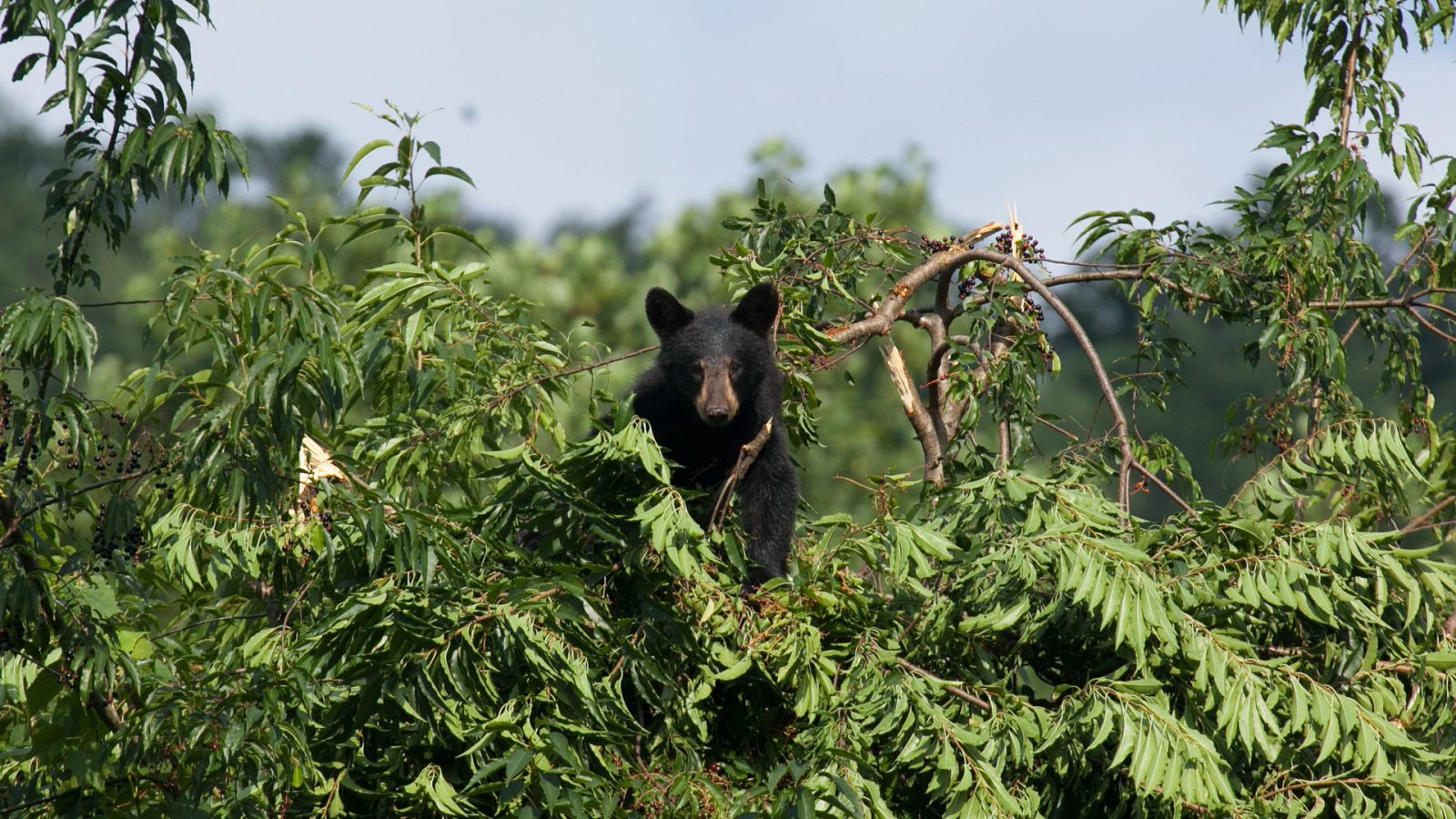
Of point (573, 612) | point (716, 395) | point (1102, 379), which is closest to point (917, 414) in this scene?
point (716, 395)

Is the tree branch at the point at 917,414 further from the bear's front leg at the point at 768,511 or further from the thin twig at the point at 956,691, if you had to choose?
the thin twig at the point at 956,691

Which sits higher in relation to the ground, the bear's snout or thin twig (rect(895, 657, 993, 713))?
the bear's snout

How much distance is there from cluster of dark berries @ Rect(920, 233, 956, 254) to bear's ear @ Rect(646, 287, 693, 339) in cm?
104

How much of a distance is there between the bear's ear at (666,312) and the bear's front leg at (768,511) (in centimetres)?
78

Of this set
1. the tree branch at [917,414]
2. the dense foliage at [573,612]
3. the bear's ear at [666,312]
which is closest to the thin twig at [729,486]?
the dense foliage at [573,612]

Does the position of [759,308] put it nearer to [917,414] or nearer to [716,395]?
[716,395]

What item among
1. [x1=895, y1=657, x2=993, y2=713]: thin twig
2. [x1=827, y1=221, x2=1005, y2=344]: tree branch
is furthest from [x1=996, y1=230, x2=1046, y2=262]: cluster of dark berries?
[x1=895, y1=657, x2=993, y2=713]: thin twig

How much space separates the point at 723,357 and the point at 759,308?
0.83ft

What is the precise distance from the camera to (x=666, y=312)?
6.02m

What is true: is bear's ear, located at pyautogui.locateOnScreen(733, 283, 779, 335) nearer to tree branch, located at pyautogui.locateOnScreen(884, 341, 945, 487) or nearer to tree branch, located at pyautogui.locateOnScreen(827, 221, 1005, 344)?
tree branch, located at pyautogui.locateOnScreen(827, 221, 1005, 344)

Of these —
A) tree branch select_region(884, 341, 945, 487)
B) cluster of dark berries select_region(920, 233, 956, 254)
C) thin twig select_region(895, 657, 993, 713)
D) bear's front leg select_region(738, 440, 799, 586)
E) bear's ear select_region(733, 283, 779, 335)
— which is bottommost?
thin twig select_region(895, 657, 993, 713)

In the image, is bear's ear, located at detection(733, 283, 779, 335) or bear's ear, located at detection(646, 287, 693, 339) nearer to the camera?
bear's ear, located at detection(733, 283, 779, 335)

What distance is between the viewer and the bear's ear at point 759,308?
5246 mm

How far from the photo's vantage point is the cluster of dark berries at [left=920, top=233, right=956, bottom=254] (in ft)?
18.0
